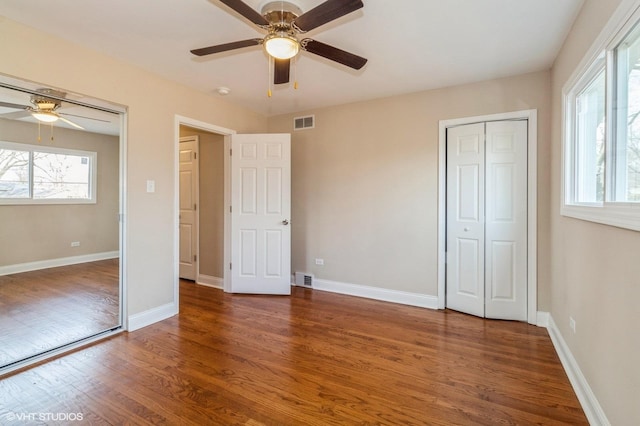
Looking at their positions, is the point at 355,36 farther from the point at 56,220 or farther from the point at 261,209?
the point at 56,220

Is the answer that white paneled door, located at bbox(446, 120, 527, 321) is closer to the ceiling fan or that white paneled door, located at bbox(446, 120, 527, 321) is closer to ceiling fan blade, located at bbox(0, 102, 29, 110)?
the ceiling fan

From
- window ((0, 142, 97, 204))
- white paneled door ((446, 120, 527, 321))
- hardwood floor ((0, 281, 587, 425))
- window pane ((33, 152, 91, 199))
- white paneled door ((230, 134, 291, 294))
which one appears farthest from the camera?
white paneled door ((230, 134, 291, 294))

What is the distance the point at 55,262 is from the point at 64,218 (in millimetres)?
418

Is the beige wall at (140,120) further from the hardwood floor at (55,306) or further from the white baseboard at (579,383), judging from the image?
the white baseboard at (579,383)

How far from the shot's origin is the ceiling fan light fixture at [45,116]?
2.46 metres

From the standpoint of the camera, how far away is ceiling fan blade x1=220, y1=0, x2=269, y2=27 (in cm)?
158

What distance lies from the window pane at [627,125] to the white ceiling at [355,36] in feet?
2.38

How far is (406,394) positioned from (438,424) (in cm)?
28

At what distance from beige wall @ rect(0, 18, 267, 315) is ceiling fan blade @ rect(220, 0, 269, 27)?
5.93ft

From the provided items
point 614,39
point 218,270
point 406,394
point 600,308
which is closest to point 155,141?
point 218,270

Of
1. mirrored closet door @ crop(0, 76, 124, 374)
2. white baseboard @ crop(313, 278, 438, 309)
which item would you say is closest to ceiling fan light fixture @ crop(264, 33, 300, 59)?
mirrored closet door @ crop(0, 76, 124, 374)

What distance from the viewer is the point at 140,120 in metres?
3.02

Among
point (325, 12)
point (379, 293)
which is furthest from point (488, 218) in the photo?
point (325, 12)

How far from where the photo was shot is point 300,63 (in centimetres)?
291
